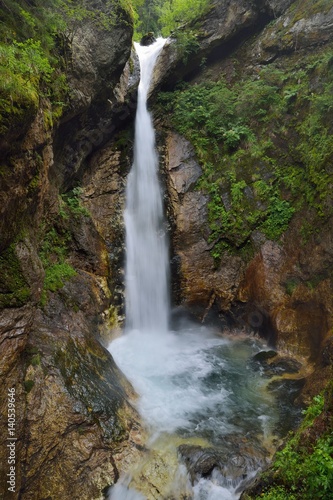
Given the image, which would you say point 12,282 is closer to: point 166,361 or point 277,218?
point 166,361

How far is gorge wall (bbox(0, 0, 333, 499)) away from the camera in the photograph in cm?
519

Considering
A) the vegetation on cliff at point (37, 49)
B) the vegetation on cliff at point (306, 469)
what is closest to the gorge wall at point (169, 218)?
the vegetation on cliff at point (37, 49)

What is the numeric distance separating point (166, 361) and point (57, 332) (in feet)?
11.1

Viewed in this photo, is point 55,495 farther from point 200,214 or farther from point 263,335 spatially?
point 200,214

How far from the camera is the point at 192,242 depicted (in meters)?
10.6

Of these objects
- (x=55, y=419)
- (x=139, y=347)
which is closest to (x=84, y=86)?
(x=139, y=347)

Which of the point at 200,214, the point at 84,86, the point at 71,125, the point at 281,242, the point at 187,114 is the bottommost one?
the point at 281,242

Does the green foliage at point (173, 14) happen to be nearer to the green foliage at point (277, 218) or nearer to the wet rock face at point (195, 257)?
the wet rock face at point (195, 257)

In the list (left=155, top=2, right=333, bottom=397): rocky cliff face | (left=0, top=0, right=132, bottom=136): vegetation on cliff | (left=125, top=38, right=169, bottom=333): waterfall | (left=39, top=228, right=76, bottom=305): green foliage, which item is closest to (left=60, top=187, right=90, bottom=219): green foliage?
(left=39, top=228, right=76, bottom=305): green foliage

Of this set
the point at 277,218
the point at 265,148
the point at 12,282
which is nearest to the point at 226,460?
the point at 12,282

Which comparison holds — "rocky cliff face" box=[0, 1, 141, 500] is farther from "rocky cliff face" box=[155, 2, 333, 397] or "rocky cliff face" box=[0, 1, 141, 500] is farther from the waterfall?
"rocky cliff face" box=[155, 2, 333, 397]

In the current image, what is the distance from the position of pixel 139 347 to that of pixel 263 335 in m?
3.57

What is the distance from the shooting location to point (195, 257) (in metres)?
10.4

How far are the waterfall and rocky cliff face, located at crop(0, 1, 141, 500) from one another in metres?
1.11
